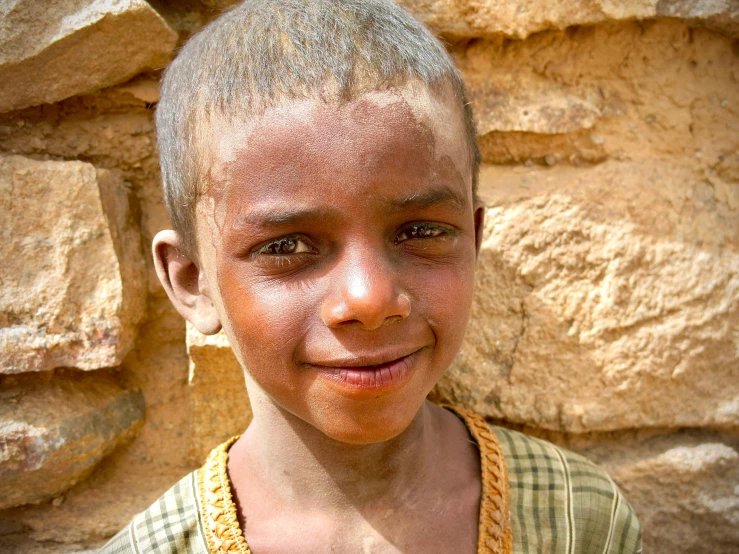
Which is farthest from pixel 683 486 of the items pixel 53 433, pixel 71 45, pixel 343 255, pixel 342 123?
pixel 71 45

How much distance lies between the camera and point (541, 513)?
123 cm

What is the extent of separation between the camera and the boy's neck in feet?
3.88

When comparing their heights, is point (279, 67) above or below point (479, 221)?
above

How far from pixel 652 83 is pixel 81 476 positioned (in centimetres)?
132

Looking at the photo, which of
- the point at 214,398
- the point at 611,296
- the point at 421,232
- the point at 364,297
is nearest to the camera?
the point at 364,297

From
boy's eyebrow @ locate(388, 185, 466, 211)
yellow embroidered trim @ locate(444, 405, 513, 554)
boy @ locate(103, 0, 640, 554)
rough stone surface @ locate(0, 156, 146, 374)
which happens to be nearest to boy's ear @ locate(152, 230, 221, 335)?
boy @ locate(103, 0, 640, 554)

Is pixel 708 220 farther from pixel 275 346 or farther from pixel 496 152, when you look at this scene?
pixel 275 346

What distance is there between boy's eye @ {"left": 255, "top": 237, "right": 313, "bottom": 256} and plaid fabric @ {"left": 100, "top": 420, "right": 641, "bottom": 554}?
0.49m

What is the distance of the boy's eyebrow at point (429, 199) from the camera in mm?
968

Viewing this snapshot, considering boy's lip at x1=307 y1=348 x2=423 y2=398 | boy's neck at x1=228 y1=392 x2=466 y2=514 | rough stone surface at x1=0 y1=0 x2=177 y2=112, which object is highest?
rough stone surface at x1=0 y1=0 x2=177 y2=112

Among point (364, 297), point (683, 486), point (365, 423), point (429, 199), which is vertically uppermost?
point (429, 199)

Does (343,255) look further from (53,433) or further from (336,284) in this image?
(53,433)

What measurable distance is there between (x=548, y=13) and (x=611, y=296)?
0.53m

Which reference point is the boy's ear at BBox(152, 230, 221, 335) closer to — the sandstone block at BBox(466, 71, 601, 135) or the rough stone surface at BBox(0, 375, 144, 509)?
the rough stone surface at BBox(0, 375, 144, 509)
